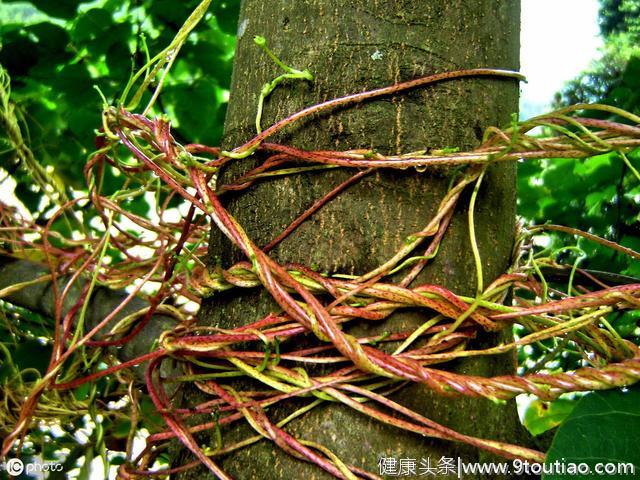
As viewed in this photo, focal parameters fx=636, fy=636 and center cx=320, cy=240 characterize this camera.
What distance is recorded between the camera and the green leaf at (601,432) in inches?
20.4

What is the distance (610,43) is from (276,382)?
4.37ft

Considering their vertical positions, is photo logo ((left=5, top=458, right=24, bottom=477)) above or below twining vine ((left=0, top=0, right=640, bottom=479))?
below

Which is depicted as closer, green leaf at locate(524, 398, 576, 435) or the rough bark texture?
the rough bark texture

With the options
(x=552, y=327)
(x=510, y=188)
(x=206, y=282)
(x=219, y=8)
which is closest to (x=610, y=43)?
(x=219, y=8)

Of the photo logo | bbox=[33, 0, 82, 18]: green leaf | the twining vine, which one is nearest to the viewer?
the twining vine

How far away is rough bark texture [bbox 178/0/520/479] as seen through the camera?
1.76 feet

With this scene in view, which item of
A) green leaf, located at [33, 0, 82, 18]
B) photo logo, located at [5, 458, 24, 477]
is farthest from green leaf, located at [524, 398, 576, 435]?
green leaf, located at [33, 0, 82, 18]

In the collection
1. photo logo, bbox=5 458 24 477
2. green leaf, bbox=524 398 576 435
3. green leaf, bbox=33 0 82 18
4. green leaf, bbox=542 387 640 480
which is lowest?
photo logo, bbox=5 458 24 477

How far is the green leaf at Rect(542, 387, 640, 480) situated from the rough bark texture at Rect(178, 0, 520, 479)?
63 millimetres

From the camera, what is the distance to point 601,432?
1.75 feet

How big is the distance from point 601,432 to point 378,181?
11.2 inches

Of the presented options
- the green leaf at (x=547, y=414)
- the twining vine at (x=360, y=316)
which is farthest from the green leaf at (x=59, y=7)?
the green leaf at (x=547, y=414)

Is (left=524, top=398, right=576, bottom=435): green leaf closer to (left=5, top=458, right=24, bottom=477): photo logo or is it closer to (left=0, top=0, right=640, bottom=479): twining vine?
(left=0, top=0, right=640, bottom=479): twining vine

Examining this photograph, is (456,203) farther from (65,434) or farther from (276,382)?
(65,434)
